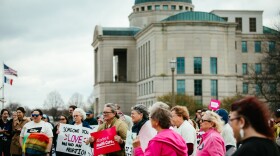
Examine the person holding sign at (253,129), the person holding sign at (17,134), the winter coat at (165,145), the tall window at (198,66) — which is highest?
the tall window at (198,66)

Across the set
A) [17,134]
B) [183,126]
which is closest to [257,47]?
[17,134]

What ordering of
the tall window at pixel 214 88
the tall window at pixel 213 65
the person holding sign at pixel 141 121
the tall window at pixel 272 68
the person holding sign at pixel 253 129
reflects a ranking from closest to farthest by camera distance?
the person holding sign at pixel 253 129
the person holding sign at pixel 141 121
the tall window at pixel 272 68
the tall window at pixel 214 88
the tall window at pixel 213 65

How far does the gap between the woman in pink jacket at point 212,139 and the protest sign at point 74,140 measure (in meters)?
5.65

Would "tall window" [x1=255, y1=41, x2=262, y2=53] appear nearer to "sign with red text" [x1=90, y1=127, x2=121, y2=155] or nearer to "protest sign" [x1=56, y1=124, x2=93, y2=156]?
"protest sign" [x1=56, y1=124, x2=93, y2=156]

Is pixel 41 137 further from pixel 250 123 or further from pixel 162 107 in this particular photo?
pixel 250 123

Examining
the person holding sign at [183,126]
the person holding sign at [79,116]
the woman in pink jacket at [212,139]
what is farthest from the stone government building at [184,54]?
the woman in pink jacket at [212,139]

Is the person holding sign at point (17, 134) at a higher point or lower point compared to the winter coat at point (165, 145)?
lower

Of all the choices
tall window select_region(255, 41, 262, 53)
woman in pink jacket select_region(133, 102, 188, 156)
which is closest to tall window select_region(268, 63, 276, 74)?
tall window select_region(255, 41, 262, 53)

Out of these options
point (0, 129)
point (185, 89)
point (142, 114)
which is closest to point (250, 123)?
point (142, 114)

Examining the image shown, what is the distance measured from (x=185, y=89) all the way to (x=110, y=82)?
30674 mm

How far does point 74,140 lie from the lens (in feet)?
48.0

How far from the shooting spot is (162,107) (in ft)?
27.1

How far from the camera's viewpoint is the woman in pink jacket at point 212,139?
8914mm

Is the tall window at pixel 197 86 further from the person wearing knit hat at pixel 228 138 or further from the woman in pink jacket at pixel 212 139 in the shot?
the woman in pink jacket at pixel 212 139
